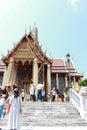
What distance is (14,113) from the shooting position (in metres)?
7.21

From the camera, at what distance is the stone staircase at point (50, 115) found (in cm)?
916

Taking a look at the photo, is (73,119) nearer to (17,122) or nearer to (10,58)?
(17,122)

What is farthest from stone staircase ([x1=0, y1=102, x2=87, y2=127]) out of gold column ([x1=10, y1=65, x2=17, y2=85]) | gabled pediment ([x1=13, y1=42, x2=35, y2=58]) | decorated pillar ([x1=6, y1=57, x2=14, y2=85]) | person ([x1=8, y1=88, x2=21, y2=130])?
gabled pediment ([x1=13, y1=42, x2=35, y2=58])

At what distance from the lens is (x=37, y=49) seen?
22.2m

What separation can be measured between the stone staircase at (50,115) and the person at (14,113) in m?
1.90

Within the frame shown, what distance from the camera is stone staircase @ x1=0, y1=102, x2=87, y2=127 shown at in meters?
9.16

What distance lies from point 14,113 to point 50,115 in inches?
137

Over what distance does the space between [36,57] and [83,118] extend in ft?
38.7

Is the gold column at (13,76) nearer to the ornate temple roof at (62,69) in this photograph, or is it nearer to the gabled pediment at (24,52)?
the gabled pediment at (24,52)

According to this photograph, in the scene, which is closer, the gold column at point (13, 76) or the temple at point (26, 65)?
the temple at point (26, 65)

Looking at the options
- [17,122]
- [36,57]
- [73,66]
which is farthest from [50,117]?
[73,66]

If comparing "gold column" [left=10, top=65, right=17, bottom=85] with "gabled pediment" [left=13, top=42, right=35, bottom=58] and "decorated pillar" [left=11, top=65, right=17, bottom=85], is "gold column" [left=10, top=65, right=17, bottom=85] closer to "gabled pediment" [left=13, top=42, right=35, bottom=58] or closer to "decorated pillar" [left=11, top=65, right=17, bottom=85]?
"decorated pillar" [left=11, top=65, right=17, bottom=85]

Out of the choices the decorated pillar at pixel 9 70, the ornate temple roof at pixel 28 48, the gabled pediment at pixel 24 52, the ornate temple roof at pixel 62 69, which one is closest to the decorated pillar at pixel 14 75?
the decorated pillar at pixel 9 70

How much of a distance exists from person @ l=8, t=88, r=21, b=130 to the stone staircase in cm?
190
